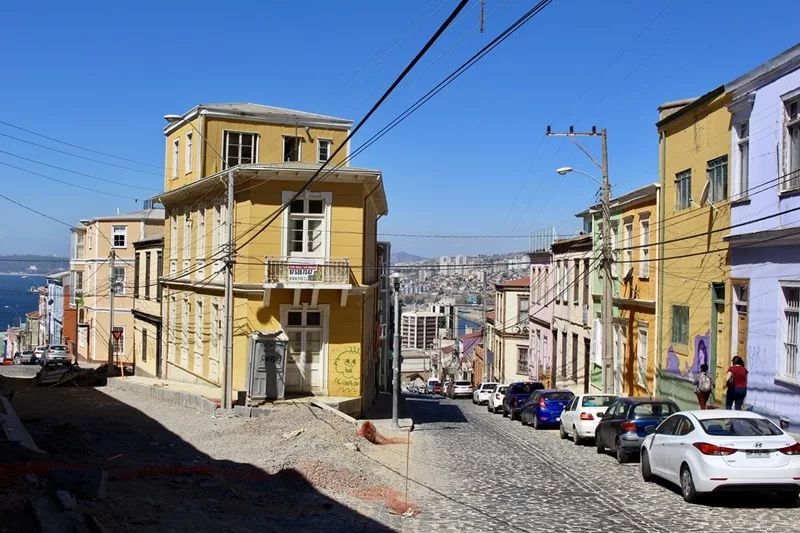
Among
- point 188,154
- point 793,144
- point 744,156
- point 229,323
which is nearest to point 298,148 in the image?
point 188,154

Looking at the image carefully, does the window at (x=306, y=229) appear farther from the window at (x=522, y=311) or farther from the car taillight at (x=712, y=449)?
the window at (x=522, y=311)

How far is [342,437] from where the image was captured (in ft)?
67.5

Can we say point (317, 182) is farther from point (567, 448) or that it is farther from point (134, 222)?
point (134, 222)

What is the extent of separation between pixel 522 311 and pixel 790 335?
39658 millimetres

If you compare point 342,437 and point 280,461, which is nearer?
point 280,461

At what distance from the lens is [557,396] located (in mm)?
28188

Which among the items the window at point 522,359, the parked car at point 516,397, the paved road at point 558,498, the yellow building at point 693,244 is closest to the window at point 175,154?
the parked car at point 516,397

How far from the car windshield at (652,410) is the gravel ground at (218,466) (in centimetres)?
534

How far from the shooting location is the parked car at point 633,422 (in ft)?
56.5

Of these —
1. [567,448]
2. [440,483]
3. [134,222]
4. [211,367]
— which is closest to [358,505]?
[440,483]

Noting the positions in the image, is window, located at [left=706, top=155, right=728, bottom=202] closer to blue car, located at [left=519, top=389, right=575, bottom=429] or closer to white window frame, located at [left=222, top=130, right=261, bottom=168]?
blue car, located at [left=519, top=389, right=575, bottom=429]

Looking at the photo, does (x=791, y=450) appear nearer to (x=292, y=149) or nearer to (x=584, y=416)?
(x=584, y=416)

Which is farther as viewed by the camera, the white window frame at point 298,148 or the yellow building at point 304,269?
the white window frame at point 298,148

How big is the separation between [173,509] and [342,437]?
33.6ft
